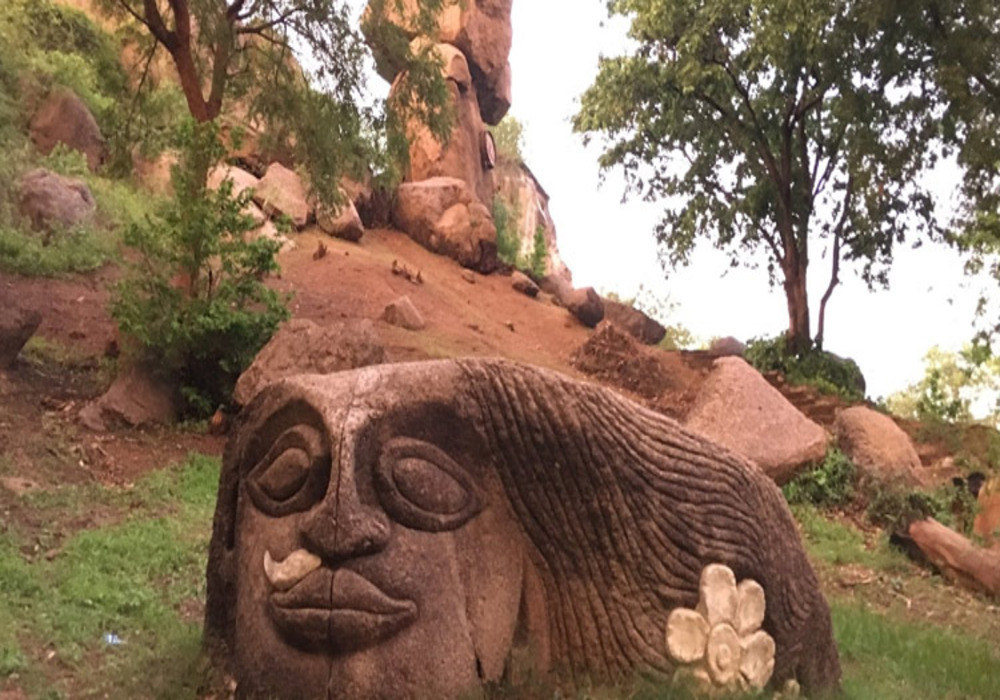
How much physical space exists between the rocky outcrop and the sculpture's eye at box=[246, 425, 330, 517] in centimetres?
2406

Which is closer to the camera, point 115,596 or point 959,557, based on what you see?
point 115,596

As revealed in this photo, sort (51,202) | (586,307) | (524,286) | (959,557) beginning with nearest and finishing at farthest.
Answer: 1. (959,557)
2. (51,202)
3. (586,307)
4. (524,286)

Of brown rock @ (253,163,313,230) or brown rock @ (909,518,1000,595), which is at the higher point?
brown rock @ (253,163,313,230)

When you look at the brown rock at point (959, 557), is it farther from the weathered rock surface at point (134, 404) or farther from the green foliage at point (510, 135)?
the green foliage at point (510, 135)

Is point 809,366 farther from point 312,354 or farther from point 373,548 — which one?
point 373,548

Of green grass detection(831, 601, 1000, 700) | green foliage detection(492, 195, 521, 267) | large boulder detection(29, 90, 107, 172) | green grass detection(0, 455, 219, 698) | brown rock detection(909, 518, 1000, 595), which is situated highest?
green foliage detection(492, 195, 521, 267)

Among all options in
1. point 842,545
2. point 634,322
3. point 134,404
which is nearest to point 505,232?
point 634,322

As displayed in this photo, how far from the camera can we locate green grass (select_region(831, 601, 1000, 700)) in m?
5.27

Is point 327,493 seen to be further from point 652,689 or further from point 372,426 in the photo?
point 652,689

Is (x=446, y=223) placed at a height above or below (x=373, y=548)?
above

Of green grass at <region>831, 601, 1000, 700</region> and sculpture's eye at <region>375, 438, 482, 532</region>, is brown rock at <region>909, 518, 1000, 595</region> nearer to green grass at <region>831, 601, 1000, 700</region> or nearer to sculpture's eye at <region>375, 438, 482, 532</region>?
green grass at <region>831, 601, 1000, 700</region>

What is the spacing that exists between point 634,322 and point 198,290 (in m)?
12.1

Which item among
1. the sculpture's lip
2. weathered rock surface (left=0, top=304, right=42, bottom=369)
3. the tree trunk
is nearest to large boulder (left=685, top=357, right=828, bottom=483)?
weathered rock surface (left=0, top=304, right=42, bottom=369)

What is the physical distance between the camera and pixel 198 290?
970 cm
